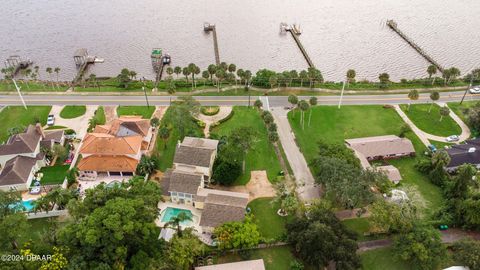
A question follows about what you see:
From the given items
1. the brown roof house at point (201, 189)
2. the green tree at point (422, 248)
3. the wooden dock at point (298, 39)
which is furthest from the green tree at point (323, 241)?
the wooden dock at point (298, 39)

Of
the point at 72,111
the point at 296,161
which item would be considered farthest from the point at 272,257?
the point at 72,111

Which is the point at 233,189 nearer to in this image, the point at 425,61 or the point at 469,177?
the point at 469,177

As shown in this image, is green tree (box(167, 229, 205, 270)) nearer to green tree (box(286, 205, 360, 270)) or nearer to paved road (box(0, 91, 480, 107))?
green tree (box(286, 205, 360, 270))

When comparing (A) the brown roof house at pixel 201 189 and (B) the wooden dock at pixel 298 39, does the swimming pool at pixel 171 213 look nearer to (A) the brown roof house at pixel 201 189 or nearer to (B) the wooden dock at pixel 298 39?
(A) the brown roof house at pixel 201 189

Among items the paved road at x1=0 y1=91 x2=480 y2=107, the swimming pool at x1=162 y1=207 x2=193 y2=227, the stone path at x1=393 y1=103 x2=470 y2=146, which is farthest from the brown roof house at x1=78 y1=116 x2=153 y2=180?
the stone path at x1=393 y1=103 x2=470 y2=146

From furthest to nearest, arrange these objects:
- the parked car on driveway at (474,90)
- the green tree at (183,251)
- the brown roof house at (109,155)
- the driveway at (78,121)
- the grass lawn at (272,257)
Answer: the parked car on driveway at (474,90) < the driveway at (78,121) < the brown roof house at (109,155) < the grass lawn at (272,257) < the green tree at (183,251)

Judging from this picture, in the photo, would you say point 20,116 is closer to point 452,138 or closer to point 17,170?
point 17,170
